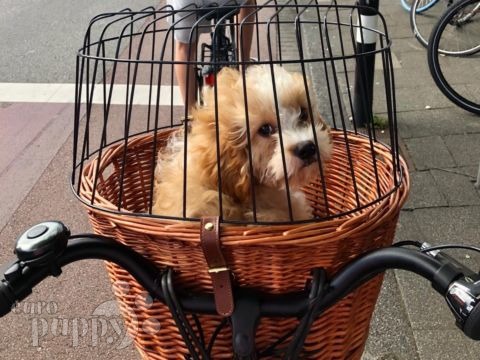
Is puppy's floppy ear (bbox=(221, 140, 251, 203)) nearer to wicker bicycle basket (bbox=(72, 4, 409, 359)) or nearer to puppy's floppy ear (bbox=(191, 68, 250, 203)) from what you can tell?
puppy's floppy ear (bbox=(191, 68, 250, 203))

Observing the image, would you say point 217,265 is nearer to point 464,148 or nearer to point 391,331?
point 391,331

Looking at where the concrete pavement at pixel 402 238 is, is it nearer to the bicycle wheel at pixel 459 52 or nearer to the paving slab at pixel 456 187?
the paving slab at pixel 456 187

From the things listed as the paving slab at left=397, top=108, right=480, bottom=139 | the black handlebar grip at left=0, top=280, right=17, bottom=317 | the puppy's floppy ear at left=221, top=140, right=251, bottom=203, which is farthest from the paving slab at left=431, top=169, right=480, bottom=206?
the black handlebar grip at left=0, top=280, right=17, bottom=317

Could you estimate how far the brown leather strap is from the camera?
1.08m

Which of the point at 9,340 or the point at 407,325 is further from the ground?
the point at 9,340

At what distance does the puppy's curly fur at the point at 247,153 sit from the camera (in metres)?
1.42

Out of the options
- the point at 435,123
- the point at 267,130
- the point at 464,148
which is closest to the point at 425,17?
the point at 435,123

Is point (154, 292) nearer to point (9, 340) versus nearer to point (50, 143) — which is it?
point (9, 340)

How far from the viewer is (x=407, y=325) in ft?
7.48

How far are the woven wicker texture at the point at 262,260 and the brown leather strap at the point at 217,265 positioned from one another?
2cm

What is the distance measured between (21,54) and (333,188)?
5.17 metres

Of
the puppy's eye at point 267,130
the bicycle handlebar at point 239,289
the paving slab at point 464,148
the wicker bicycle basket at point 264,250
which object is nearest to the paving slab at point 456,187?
the paving slab at point 464,148

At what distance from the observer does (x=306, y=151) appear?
1497 mm

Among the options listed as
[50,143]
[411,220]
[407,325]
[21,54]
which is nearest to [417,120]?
[411,220]
